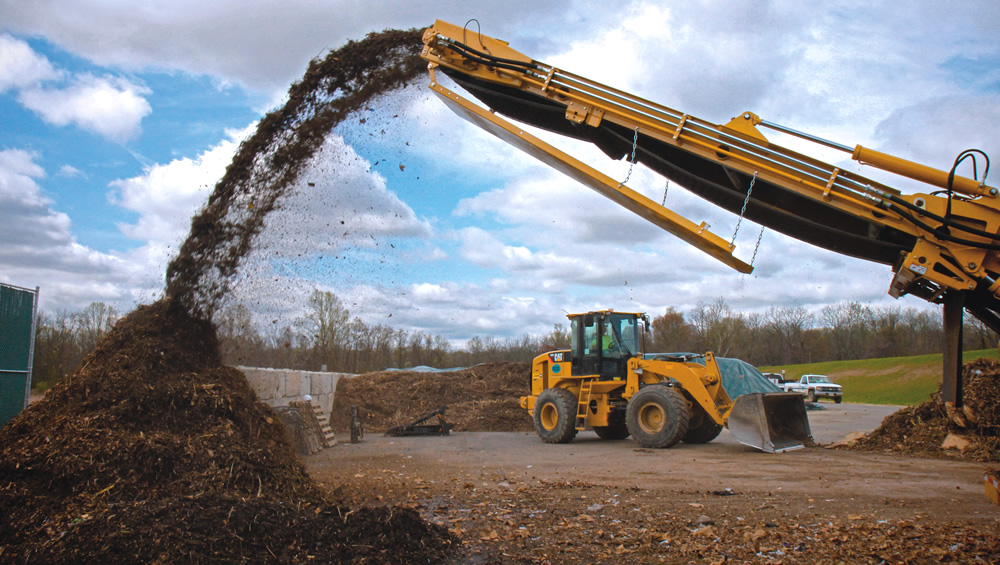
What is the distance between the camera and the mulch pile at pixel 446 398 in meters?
17.1

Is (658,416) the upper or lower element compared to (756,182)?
lower

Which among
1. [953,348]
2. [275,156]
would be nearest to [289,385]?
[275,156]

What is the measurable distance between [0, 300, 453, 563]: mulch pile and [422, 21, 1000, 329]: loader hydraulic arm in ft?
12.9

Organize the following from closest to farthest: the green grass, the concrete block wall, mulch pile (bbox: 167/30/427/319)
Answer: mulch pile (bbox: 167/30/427/319), the concrete block wall, the green grass

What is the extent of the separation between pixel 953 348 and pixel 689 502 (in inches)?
141

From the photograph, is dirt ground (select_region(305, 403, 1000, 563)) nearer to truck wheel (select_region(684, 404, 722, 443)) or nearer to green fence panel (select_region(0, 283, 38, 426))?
truck wheel (select_region(684, 404, 722, 443))

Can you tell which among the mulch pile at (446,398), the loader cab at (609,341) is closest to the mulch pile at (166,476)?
the loader cab at (609,341)

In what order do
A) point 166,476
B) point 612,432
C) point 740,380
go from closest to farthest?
point 166,476
point 612,432
point 740,380

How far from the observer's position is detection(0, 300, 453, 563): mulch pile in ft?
13.0

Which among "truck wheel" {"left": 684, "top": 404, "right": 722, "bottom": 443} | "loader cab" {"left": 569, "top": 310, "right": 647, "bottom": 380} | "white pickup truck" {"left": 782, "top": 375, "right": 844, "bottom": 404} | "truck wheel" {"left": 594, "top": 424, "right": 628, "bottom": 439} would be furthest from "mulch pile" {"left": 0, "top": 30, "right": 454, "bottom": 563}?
"white pickup truck" {"left": 782, "top": 375, "right": 844, "bottom": 404}

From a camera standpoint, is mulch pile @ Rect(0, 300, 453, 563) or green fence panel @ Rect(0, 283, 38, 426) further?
green fence panel @ Rect(0, 283, 38, 426)

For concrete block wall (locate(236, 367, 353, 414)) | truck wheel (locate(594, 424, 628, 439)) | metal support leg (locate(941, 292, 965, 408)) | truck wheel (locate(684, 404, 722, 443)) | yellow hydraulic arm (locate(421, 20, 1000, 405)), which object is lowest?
truck wheel (locate(594, 424, 628, 439))

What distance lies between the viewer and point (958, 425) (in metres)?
8.71

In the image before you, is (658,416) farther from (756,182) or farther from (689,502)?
(756,182)
